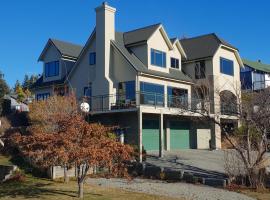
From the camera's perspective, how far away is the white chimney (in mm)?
33594

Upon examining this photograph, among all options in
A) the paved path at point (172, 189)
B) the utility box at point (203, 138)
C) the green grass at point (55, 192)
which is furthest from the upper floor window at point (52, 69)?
the green grass at point (55, 192)

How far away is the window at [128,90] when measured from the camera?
1280 inches

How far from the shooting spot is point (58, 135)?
16.0 m

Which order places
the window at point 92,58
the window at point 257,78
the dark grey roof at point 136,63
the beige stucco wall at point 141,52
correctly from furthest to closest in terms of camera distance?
the window at point 257,78
the window at point 92,58
the beige stucco wall at point 141,52
the dark grey roof at point 136,63

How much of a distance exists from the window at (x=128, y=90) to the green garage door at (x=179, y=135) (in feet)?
19.2

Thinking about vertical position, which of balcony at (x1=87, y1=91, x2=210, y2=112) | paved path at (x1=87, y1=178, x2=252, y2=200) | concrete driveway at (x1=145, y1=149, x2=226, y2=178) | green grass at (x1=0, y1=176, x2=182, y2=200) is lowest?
paved path at (x1=87, y1=178, x2=252, y2=200)

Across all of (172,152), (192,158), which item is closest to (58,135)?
(192,158)

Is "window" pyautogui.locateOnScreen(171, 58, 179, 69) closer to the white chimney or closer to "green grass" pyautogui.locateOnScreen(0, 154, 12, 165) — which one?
the white chimney

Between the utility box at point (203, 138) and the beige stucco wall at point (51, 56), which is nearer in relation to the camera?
the beige stucco wall at point (51, 56)

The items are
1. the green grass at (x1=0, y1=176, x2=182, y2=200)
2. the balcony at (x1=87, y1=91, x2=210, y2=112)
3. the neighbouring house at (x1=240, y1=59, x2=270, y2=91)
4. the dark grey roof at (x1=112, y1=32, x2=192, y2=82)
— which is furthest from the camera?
the neighbouring house at (x1=240, y1=59, x2=270, y2=91)

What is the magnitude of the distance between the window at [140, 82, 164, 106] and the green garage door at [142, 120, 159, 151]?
2110 millimetres

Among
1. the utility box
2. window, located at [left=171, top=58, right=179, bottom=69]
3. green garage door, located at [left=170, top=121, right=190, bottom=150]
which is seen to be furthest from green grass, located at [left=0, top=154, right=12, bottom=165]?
the utility box

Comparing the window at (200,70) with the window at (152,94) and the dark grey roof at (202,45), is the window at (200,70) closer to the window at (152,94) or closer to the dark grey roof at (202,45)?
the dark grey roof at (202,45)

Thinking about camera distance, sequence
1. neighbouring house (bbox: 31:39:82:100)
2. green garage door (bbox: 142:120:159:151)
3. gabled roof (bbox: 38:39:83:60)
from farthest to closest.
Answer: gabled roof (bbox: 38:39:83:60)
neighbouring house (bbox: 31:39:82:100)
green garage door (bbox: 142:120:159:151)
